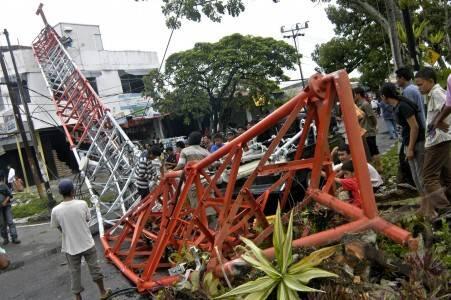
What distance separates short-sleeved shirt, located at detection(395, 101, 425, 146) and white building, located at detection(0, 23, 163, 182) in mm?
19564

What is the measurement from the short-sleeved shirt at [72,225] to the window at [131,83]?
77.9 feet

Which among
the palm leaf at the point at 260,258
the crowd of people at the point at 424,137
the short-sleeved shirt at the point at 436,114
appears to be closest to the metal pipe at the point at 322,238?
the palm leaf at the point at 260,258

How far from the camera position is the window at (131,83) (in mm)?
27970

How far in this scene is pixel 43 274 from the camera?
263 inches

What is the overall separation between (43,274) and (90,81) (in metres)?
20.9

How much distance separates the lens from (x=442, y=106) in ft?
14.1

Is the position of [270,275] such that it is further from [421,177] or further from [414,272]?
[421,177]

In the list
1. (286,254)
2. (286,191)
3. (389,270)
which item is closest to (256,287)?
(286,254)

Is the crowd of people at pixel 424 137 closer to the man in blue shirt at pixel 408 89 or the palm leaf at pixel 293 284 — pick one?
the man in blue shirt at pixel 408 89

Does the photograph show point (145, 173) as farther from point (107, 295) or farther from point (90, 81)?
point (90, 81)

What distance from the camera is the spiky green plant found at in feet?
8.68

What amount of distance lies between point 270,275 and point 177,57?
22.4 metres

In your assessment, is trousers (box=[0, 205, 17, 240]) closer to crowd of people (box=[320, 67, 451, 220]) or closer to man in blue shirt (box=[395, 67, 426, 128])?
crowd of people (box=[320, 67, 451, 220])

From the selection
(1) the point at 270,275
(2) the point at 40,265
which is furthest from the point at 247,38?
(1) the point at 270,275
